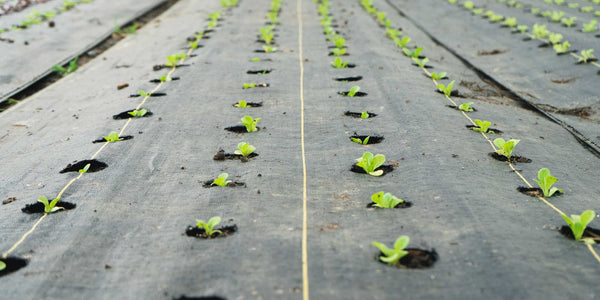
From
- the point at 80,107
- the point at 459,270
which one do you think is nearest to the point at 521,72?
the point at 459,270

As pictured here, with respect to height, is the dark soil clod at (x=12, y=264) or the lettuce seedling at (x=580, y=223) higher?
A: the lettuce seedling at (x=580, y=223)

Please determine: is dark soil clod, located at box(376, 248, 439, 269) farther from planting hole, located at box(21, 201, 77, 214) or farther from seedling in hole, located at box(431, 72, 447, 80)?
seedling in hole, located at box(431, 72, 447, 80)

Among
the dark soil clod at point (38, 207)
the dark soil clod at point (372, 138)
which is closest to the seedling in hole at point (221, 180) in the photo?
the dark soil clod at point (38, 207)

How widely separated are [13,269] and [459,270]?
218 centimetres

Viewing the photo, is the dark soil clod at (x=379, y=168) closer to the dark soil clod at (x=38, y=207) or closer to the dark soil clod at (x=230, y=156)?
the dark soil clod at (x=230, y=156)

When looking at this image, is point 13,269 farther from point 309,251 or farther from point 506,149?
point 506,149

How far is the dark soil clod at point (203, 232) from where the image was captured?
2.40 meters

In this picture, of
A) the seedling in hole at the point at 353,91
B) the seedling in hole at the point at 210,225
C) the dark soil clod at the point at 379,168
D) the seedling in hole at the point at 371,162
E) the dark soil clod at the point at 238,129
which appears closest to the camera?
the seedling in hole at the point at 210,225

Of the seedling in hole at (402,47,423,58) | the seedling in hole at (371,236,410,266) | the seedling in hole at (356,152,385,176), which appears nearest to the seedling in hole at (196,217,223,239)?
the seedling in hole at (371,236,410,266)

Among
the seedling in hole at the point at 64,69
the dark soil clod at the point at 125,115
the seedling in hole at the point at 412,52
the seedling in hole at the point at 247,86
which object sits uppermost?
the seedling in hole at the point at 412,52

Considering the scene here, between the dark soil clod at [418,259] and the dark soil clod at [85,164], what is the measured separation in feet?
7.33

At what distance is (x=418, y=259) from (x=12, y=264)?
205 centimetres

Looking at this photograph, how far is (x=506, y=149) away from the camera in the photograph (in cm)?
327

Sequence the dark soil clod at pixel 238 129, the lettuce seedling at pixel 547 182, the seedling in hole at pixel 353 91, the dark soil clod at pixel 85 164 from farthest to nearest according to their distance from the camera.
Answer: the seedling in hole at pixel 353 91
the dark soil clod at pixel 238 129
the dark soil clod at pixel 85 164
the lettuce seedling at pixel 547 182
